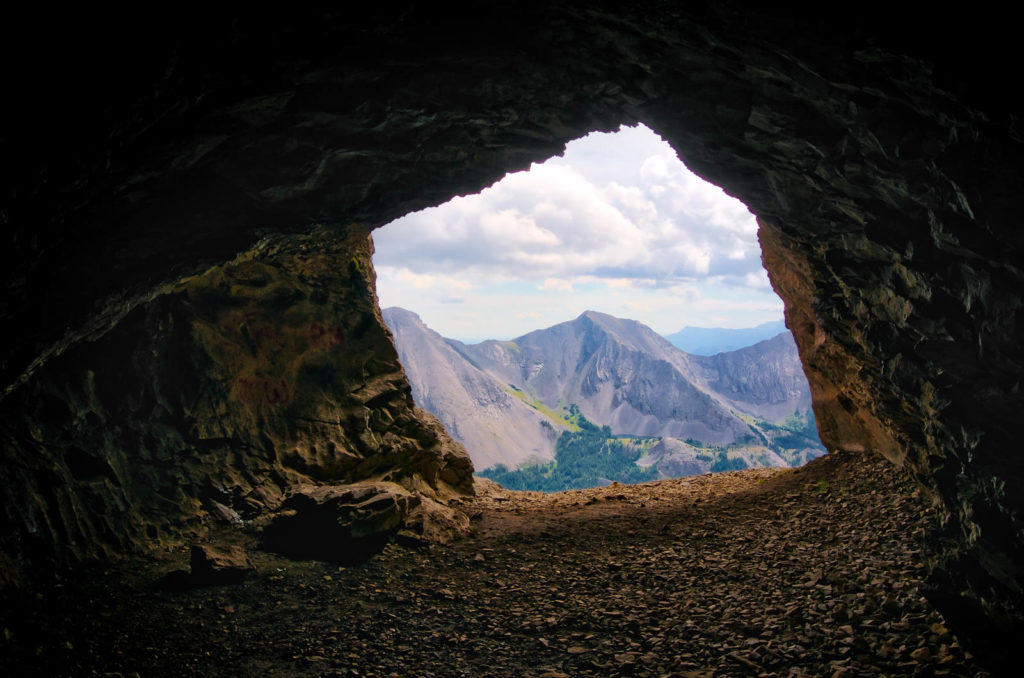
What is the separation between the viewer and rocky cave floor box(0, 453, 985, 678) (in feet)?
26.7

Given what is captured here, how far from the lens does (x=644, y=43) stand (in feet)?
28.8

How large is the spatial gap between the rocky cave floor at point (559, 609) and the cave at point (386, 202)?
4.40ft

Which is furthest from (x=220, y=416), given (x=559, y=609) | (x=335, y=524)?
(x=559, y=609)

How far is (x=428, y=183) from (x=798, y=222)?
10.0 metres

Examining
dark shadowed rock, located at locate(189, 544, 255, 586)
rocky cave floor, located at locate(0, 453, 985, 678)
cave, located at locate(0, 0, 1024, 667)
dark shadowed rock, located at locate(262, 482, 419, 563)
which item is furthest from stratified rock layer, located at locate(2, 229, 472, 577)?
dark shadowed rock, located at locate(189, 544, 255, 586)

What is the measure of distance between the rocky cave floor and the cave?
4.40 ft

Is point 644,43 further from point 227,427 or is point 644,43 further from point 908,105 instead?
point 227,427

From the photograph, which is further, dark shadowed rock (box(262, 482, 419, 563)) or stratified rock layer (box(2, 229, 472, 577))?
dark shadowed rock (box(262, 482, 419, 563))

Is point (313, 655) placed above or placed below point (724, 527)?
above

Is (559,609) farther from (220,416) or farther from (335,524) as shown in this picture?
(220,416)

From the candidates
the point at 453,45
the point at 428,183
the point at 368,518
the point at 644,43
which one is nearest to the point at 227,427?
the point at 368,518

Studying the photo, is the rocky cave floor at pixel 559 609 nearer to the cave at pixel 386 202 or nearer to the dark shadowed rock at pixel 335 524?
the dark shadowed rock at pixel 335 524

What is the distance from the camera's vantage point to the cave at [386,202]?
6125 mm

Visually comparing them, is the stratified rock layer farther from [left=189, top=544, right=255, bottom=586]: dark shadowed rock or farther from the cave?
[left=189, top=544, right=255, bottom=586]: dark shadowed rock
